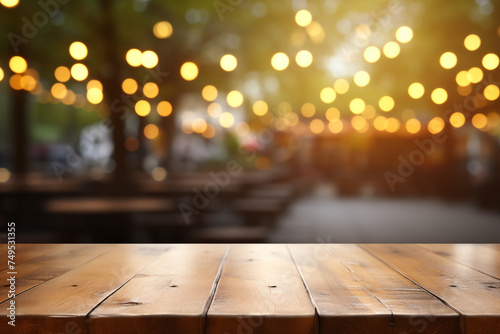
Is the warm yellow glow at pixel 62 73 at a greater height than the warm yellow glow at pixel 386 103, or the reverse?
the warm yellow glow at pixel 62 73

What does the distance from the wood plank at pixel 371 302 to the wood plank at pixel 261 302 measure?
3 centimetres

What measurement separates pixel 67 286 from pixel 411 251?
1.04 m

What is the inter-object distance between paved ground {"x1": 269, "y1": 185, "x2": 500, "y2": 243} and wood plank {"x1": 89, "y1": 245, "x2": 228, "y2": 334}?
13.2ft

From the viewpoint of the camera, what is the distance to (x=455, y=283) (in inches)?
43.4

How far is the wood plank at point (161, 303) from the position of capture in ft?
2.83

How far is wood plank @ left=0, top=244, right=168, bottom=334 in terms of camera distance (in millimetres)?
870

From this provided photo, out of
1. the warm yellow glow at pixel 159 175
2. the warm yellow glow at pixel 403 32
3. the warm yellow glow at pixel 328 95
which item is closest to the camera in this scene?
the warm yellow glow at pixel 403 32

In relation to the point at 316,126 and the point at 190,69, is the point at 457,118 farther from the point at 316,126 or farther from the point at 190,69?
the point at 190,69

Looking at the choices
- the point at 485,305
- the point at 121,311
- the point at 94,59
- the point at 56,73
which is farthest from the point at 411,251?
the point at 56,73

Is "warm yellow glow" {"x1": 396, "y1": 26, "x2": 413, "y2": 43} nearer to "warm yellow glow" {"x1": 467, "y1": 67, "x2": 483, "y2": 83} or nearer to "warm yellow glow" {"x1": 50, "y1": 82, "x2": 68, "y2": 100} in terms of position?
"warm yellow glow" {"x1": 467, "y1": 67, "x2": 483, "y2": 83}

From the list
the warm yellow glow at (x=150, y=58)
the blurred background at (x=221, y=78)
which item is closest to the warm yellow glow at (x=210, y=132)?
the blurred background at (x=221, y=78)

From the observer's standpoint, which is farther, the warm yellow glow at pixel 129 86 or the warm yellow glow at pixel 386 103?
the warm yellow glow at pixel 129 86

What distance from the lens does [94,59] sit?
4754 mm

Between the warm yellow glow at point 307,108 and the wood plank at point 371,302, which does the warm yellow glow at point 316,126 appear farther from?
the wood plank at point 371,302
